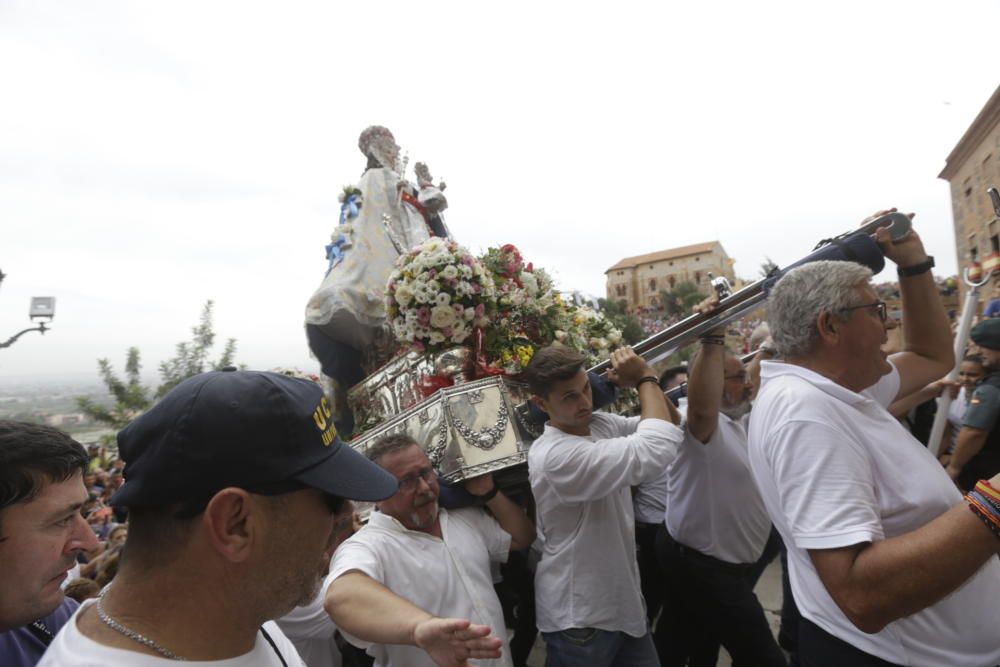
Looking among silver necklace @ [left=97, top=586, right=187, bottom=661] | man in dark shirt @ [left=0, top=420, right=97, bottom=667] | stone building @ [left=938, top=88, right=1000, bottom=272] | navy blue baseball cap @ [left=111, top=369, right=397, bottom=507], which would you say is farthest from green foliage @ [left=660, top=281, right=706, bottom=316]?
silver necklace @ [left=97, top=586, right=187, bottom=661]

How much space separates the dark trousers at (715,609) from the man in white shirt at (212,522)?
2.42 meters

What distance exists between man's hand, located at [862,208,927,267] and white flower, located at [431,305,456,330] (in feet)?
6.44

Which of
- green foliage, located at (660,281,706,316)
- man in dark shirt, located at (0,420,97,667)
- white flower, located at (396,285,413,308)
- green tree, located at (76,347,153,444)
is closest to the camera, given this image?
man in dark shirt, located at (0,420,97,667)

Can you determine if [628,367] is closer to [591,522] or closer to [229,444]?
[591,522]

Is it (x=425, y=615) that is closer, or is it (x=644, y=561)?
(x=425, y=615)

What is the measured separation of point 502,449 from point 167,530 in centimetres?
175

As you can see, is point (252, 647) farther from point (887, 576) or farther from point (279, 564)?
point (887, 576)

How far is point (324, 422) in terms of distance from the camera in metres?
1.18

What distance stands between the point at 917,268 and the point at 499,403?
1.96 metres

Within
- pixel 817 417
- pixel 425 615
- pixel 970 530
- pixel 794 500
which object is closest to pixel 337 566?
pixel 425 615

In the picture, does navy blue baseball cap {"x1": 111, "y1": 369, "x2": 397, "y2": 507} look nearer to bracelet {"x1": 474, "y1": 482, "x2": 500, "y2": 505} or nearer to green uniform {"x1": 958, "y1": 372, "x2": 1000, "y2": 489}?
bracelet {"x1": 474, "y1": 482, "x2": 500, "y2": 505}

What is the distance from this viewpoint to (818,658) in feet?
5.75

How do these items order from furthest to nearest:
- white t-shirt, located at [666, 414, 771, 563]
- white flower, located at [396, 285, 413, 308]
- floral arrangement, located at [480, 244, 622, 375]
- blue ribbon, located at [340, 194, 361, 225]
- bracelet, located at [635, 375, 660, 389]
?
blue ribbon, located at [340, 194, 361, 225] → floral arrangement, located at [480, 244, 622, 375] → white flower, located at [396, 285, 413, 308] → white t-shirt, located at [666, 414, 771, 563] → bracelet, located at [635, 375, 660, 389]

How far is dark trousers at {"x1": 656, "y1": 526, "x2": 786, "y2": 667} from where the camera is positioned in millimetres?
2785
